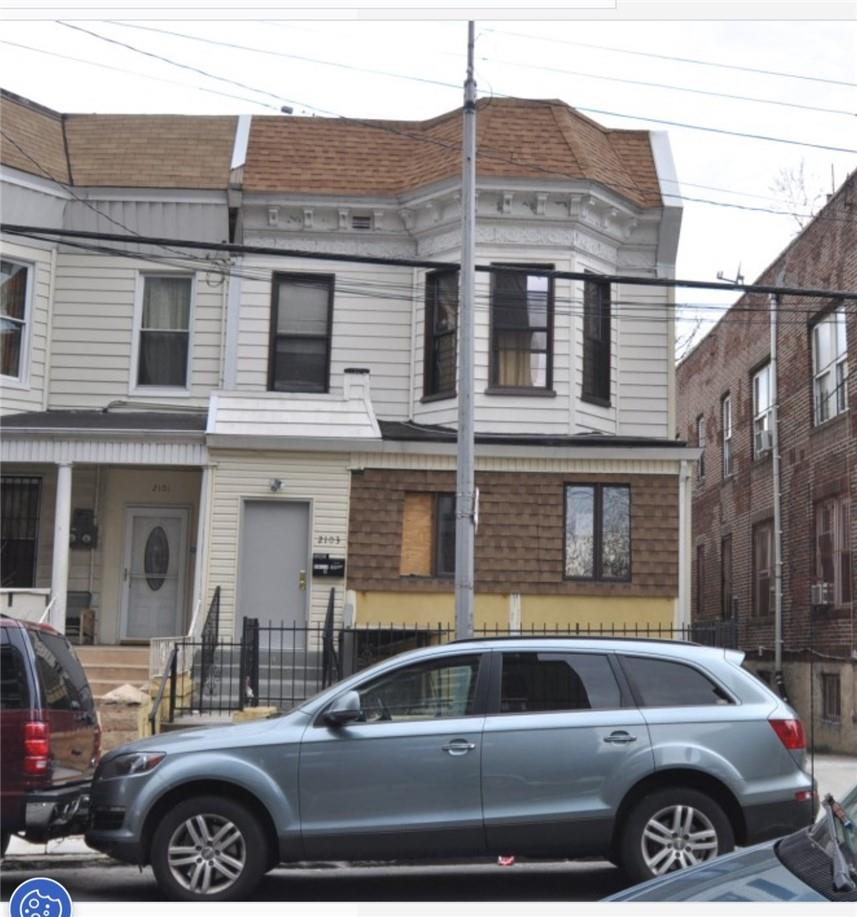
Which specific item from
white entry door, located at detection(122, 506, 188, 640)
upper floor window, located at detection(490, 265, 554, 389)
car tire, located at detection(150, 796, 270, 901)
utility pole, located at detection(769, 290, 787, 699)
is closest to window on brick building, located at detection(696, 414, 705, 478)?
utility pole, located at detection(769, 290, 787, 699)

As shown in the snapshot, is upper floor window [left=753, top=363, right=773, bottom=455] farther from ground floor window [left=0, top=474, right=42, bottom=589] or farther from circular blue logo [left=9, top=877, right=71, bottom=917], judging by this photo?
circular blue logo [left=9, top=877, right=71, bottom=917]

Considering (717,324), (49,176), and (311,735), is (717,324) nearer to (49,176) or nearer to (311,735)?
(49,176)

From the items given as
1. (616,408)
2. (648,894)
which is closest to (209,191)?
(616,408)

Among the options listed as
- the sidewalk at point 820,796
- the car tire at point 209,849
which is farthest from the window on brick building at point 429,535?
the car tire at point 209,849

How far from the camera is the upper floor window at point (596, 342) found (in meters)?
18.6

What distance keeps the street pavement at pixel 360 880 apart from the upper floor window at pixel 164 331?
9.88 m

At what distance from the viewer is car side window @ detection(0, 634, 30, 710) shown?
8.20 metres

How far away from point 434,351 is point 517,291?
151 centimetres

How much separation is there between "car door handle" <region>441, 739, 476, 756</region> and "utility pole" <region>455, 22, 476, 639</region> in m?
4.41

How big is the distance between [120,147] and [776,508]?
1237cm

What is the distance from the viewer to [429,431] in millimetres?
18078

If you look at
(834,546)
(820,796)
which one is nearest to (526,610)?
(834,546)

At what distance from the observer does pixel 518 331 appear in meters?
18.3

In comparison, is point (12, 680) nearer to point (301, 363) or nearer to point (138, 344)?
point (301, 363)
